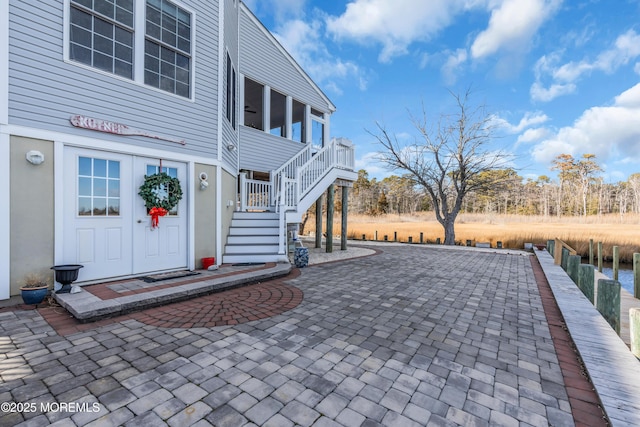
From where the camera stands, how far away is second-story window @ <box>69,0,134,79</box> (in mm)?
4078

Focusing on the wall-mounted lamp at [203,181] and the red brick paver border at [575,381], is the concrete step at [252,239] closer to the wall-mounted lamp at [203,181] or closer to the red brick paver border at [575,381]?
the wall-mounted lamp at [203,181]

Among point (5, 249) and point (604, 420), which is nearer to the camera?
point (604, 420)

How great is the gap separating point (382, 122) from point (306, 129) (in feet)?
16.3

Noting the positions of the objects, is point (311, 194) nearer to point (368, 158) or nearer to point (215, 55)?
point (215, 55)

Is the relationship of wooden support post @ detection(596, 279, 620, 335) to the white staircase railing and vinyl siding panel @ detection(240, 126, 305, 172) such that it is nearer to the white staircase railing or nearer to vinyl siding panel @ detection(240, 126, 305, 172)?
the white staircase railing

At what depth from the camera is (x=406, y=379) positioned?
6.92 feet

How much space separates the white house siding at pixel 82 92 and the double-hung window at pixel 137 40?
16cm

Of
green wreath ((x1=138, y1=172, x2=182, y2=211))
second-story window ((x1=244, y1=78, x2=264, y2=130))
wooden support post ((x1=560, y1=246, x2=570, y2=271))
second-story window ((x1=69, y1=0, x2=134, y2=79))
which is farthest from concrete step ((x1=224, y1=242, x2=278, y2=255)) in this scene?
wooden support post ((x1=560, y1=246, x2=570, y2=271))

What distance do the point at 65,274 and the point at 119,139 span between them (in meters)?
2.11

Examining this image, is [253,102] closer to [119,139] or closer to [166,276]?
[119,139]

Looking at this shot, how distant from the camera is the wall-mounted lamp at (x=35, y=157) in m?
3.64

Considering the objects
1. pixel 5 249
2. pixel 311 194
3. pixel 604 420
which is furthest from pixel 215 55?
pixel 604 420

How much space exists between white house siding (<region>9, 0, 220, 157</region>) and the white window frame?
4 cm

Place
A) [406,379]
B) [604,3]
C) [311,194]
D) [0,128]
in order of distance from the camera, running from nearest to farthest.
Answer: [406,379]
[0,128]
[311,194]
[604,3]
